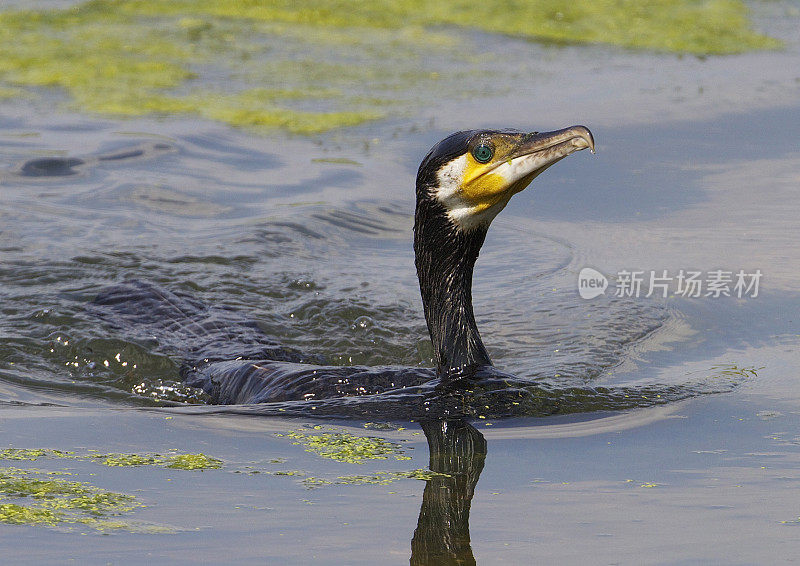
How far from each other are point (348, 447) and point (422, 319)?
2491 millimetres

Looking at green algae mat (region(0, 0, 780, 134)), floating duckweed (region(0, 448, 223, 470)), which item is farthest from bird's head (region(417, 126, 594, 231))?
green algae mat (region(0, 0, 780, 134))

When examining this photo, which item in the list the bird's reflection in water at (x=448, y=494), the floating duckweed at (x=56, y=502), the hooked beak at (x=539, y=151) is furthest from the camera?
the hooked beak at (x=539, y=151)

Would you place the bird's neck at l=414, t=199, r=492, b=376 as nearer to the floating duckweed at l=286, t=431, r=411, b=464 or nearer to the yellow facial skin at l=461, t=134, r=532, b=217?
the yellow facial skin at l=461, t=134, r=532, b=217

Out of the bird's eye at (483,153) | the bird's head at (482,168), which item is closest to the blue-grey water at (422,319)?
the bird's head at (482,168)

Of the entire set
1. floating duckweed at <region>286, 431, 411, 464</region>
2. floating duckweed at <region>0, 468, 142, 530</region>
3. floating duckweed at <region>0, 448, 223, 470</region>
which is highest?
floating duckweed at <region>286, 431, 411, 464</region>

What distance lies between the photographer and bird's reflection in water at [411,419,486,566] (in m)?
3.43

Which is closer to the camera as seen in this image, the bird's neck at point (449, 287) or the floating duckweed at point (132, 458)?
the floating duckweed at point (132, 458)

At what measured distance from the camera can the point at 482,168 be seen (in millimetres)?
4699

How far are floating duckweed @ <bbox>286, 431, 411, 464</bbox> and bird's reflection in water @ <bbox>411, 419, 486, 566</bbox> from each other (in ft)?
0.52

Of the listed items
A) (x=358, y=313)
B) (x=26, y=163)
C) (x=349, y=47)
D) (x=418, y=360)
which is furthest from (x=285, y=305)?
(x=349, y=47)

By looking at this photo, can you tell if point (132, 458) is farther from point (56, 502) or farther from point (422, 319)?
point (422, 319)

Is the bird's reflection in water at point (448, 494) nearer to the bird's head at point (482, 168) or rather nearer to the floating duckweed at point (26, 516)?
the bird's head at point (482, 168)

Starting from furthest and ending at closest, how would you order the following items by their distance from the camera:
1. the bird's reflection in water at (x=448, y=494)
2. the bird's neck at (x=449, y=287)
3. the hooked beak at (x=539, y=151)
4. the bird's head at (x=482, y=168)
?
1. the bird's neck at (x=449, y=287)
2. the bird's head at (x=482, y=168)
3. the hooked beak at (x=539, y=151)
4. the bird's reflection in water at (x=448, y=494)

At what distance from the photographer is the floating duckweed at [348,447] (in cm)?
421
